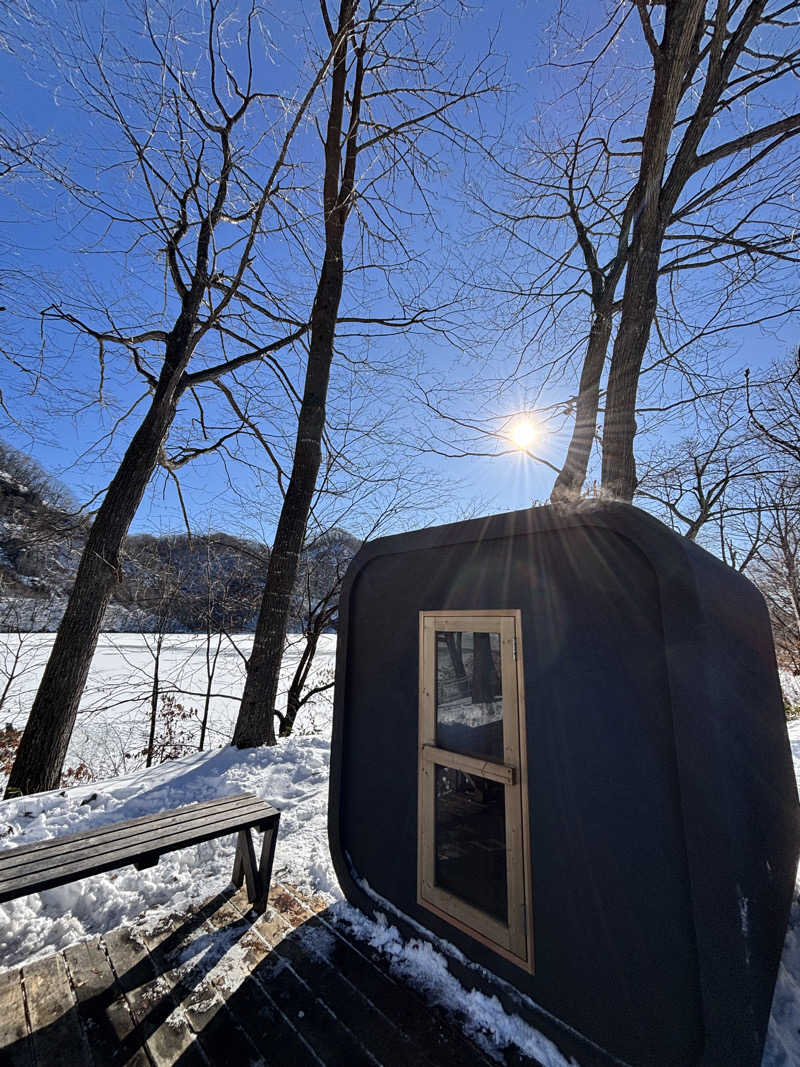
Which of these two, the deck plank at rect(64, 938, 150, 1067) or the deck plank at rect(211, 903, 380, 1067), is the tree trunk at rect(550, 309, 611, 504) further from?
the deck plank at rect(64, 938, 150, 1067)

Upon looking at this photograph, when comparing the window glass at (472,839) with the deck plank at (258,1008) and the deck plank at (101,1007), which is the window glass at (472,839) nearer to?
the deck plank at (258,1008)

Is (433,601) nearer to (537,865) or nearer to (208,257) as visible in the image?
(537,865)

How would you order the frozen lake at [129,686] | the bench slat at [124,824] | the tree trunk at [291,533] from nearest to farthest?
the bench slat at [124,824] < the tree trunk at [291,533] < the frozen lake at [129,686]

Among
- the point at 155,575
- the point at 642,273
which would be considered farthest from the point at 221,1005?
the point at 155,575

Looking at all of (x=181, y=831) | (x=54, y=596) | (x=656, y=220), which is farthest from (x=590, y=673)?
(x=54, y=596)

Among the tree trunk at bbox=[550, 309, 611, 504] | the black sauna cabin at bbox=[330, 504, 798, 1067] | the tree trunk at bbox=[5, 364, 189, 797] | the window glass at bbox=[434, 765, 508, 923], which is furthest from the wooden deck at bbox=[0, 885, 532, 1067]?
the tree trunk at bbox=[550, 309, 611, 504]

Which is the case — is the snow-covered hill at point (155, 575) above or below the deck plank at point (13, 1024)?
above

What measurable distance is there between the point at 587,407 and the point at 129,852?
6.54m

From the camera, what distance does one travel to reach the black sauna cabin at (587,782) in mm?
1193

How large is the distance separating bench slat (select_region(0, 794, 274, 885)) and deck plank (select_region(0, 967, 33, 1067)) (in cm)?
42

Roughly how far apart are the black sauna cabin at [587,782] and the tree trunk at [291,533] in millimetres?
2660

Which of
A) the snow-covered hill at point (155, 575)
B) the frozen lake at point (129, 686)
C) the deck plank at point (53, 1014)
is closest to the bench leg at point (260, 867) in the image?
the deck plank at point (53, 1014)

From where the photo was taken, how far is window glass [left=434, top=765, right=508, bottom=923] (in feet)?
5.52

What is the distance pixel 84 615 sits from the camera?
4090mm
